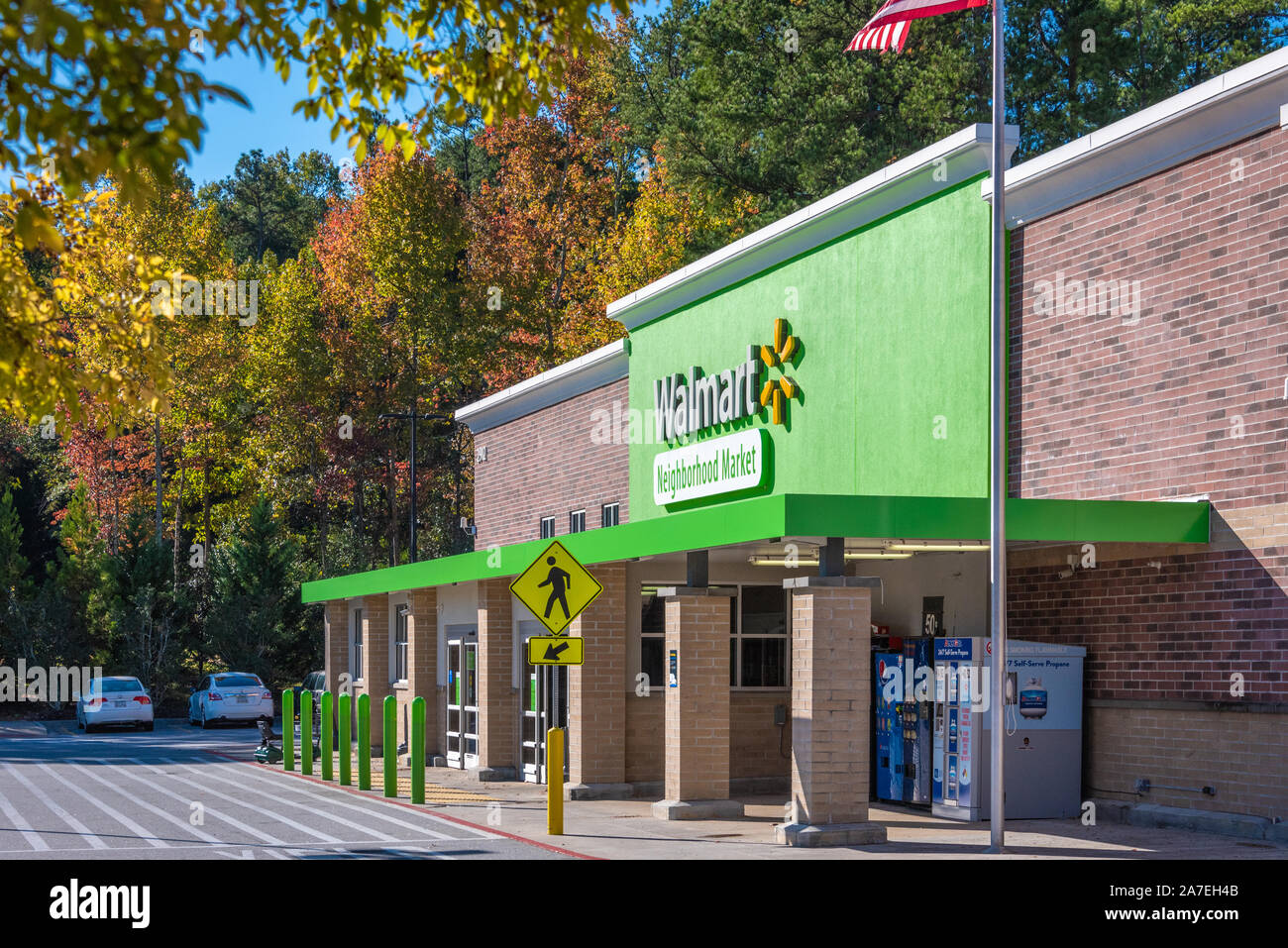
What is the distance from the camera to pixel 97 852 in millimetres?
14633

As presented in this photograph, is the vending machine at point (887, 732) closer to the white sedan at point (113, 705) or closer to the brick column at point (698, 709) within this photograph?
the brick column at point (698, 709)

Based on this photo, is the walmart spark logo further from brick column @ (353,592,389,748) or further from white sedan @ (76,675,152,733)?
white sedan @ (76,675,152,733)

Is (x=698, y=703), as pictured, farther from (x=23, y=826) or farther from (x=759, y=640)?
(x=23, y=826)

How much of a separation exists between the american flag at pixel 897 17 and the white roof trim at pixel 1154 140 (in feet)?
6.53

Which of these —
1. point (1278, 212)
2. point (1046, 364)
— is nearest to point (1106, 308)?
point (1046, 364)

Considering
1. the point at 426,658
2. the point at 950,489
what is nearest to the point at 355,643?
the point at 426,658

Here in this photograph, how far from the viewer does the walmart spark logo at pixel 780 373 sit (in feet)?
74.0

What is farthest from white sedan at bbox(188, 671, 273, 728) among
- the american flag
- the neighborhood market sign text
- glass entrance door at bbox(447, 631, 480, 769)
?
the american flag

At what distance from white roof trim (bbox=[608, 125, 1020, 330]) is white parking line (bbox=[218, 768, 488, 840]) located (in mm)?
9663

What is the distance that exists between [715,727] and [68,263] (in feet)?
32.5

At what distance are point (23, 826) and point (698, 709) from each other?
785 centimetres

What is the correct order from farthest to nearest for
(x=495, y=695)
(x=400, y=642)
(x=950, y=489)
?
(x=400, y=642), (x=495, y=695), (x=950, y=489)

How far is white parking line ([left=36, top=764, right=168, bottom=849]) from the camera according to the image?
15680 millimetres

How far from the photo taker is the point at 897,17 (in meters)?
17.5
